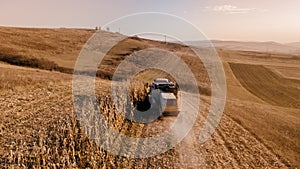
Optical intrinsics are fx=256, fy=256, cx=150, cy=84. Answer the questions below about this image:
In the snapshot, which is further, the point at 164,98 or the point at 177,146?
the point at 164,98

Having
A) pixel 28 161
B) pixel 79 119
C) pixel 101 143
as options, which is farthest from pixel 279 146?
pixel 28 161

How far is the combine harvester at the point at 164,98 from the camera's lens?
19.9 m

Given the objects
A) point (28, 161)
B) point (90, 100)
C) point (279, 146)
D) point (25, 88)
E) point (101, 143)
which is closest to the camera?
point (28, 161)

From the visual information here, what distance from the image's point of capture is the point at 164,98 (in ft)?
64.9

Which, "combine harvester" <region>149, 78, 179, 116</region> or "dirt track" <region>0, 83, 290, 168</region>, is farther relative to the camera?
"combine harvester" <region>149, 78, 179, 116</region>

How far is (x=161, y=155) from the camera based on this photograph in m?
14.2

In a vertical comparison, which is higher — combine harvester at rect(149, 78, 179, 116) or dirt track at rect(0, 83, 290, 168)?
combine harvester at rect(149, 78, 179, 116)

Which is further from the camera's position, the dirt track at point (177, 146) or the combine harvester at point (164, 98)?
the combine harvester at point (164, 98)

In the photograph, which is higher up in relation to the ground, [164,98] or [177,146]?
[164,98]

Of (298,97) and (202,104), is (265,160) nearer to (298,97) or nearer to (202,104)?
(202,104)

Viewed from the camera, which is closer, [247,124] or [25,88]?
[247,124]

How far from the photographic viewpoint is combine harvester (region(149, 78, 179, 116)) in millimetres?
19859

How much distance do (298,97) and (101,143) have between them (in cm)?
3785

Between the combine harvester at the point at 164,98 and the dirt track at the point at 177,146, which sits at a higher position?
the combine harvester at the point at 164,98
